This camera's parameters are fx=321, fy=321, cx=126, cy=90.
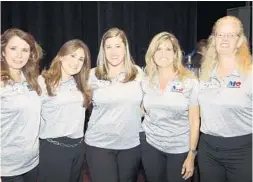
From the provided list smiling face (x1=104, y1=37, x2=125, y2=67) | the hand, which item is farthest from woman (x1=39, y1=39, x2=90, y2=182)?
the hand

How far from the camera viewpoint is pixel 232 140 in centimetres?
202

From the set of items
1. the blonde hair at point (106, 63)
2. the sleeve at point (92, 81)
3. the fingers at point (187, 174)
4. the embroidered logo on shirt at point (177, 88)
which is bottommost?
the fingers at point (187, 174)

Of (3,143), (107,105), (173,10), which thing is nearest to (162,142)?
(107,105)

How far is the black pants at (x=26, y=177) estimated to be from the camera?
6.65 ft

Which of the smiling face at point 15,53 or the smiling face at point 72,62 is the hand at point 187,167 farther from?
the smiling face at point 15,53

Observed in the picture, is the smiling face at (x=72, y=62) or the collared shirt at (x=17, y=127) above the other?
the smiling face at (x=72, y=62)

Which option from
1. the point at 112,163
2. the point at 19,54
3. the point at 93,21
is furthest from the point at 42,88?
the point at 93,21

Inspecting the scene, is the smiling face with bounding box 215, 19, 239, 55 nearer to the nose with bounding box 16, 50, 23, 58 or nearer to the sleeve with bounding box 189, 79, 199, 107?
Result: the sleeve with bounding box 189, 79, 199, 107

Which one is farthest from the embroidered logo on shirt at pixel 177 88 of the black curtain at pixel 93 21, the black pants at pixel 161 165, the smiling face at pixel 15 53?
the black curtain at pixel 93 21

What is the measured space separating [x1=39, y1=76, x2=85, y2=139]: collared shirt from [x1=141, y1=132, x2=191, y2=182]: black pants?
0.53 meters

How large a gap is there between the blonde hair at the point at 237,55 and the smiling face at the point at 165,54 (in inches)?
9.6

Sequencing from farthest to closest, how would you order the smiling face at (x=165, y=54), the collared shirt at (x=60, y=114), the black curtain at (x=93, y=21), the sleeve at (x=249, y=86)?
the black curtain at (x=93, y=21) → the smiling face at (x=165, y=54) → the collared shirt at (x=60, y=114) → the sleeve at (x=249, y=86)

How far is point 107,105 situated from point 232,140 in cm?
87

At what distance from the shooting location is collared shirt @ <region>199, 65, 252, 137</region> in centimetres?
198
